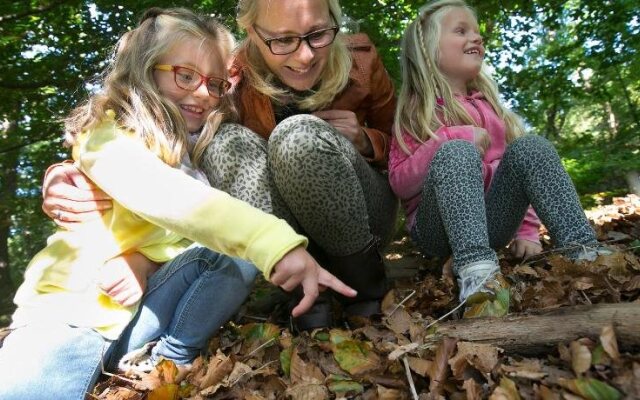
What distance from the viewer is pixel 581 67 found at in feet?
16.3

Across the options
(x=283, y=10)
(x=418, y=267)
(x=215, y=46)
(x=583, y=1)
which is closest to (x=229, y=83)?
(x=215, y=46)

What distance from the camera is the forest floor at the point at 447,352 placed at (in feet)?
3.64

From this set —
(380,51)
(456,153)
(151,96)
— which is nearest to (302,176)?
(456,153)

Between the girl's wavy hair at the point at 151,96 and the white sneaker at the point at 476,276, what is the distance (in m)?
1.15

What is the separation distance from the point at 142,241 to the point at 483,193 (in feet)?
4.45

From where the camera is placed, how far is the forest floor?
111 centimetres

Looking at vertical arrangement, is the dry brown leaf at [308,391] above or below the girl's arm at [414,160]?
below

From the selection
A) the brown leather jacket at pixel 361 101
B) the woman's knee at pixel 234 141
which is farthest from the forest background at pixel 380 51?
the woman's knee at pixel 234 141

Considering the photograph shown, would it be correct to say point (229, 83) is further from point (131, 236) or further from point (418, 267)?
point (418, 267)

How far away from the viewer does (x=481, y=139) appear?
2320 mm

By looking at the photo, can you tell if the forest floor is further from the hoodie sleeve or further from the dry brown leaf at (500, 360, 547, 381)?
the hoodie sleeve

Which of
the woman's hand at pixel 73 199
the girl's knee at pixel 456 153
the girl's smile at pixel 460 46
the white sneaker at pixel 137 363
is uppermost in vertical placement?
the girl's smile at pixel 460 46

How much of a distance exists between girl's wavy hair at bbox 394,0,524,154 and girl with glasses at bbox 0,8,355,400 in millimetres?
910

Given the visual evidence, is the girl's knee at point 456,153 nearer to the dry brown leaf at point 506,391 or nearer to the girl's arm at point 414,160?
the girl's arm at point 414,160
